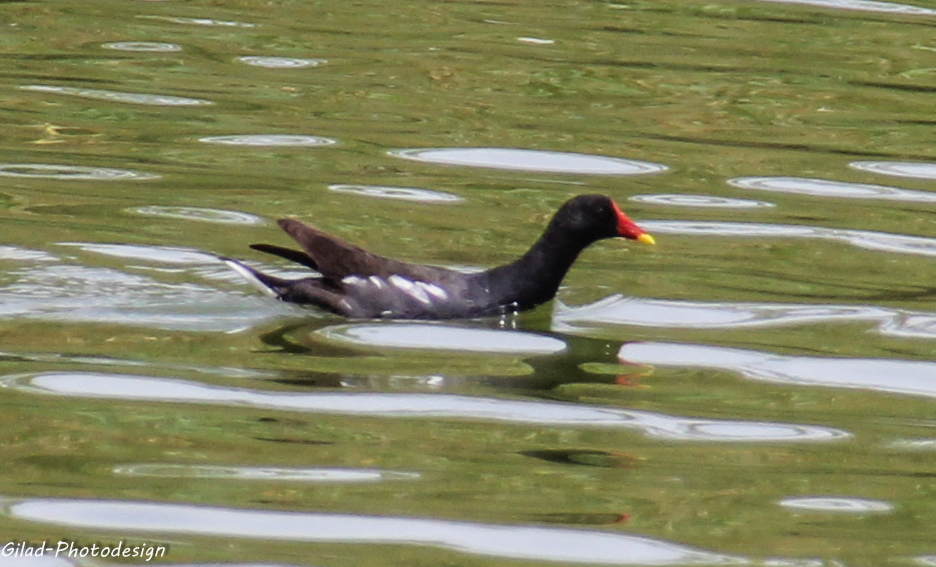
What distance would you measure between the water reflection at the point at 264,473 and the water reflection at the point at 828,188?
5.62 meters

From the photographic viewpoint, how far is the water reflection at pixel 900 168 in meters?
11.7

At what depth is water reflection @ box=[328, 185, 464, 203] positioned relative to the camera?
10.8 m

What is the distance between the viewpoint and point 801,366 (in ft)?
25.8

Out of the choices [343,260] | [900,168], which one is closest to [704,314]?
[343,260]

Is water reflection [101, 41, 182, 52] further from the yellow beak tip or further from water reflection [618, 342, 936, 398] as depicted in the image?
water reflection [618, 342, 936, 398]

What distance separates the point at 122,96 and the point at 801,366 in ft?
21.6

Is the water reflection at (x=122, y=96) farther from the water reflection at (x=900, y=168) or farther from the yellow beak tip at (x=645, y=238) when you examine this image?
the yellow beak tip at (x=645, y=238)

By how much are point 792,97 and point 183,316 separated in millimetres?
6556

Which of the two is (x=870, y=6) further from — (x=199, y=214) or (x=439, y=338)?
(x=439, y=338)

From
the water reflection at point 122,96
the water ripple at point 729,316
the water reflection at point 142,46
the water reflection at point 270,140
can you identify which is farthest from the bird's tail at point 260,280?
the water reflection at point 142,46

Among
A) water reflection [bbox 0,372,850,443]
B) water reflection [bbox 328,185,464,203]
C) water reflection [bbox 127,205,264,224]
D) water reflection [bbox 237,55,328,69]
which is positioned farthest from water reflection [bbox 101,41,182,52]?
water reflection [bbox 0,372,850,443]

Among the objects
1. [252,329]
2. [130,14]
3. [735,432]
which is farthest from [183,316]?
[130,14]

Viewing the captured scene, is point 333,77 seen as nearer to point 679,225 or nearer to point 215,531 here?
point 679,225

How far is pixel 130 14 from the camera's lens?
15.5m
